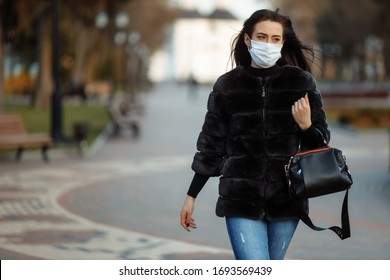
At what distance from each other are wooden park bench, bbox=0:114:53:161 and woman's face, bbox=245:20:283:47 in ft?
38.6

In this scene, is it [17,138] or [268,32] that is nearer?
[268,32]

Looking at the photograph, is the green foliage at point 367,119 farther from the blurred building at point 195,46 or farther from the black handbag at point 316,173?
the blurred building at point 195,46

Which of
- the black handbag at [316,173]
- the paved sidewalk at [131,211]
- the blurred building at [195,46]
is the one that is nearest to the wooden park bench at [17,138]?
the paved sidewalk at [131,211]

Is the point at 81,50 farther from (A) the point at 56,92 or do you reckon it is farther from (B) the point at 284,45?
(B) the point at 284,45

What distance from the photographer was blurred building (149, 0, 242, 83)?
15425 cm

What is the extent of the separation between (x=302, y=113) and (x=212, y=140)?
428 mm

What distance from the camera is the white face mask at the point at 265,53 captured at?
3582 millimetres

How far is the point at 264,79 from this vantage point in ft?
12.1

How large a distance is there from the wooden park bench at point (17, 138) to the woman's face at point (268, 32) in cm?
1176

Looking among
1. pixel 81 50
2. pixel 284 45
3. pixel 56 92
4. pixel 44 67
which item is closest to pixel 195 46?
pixel 81 50

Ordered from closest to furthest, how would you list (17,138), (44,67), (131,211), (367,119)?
(131,211)
(17,138)
(367,119)
(44,67)

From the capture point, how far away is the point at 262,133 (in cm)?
367

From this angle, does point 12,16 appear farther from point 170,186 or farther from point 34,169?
point 170,186

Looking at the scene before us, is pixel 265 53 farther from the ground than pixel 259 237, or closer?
farther from the ground
